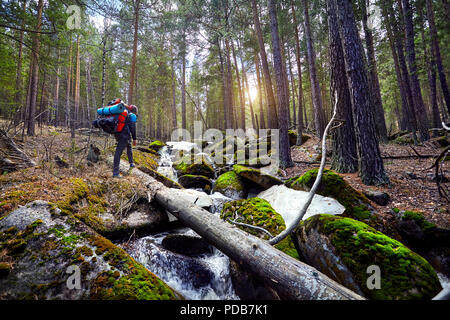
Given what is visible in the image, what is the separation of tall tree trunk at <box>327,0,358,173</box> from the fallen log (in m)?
5.01

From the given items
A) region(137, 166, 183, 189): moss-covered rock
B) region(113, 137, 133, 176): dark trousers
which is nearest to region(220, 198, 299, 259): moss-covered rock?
region(137, 166, 183, 189): moss-covered rock

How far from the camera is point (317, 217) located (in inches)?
131

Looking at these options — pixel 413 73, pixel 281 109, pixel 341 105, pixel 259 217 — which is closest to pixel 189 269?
pixel 259 217

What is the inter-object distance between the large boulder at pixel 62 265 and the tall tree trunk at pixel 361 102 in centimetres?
567

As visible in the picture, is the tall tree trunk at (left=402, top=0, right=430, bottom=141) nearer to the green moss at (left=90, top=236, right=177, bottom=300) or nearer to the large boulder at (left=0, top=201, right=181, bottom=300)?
the green moss at (left=90, top=236, right=177, bottom=300)

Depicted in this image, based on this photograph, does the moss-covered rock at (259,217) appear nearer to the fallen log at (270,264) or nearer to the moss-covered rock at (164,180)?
the fallen log at (270,264)

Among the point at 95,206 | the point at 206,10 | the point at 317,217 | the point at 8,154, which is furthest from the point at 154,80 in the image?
the point at 317,217

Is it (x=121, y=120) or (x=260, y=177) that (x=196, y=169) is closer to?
(x=260, y=177)

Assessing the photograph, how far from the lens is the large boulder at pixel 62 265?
1.96 meters

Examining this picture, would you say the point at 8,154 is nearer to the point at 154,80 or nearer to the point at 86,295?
the point at 86,295

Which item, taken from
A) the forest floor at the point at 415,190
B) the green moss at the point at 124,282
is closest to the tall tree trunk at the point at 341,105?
the forest floor at the point at 415,190

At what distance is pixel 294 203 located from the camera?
5.07m

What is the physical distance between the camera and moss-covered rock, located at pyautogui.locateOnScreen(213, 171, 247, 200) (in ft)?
23.4
